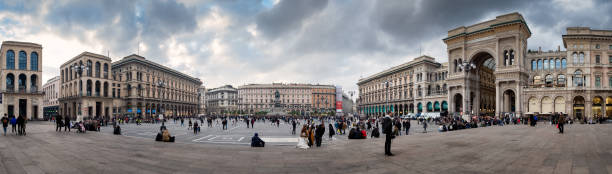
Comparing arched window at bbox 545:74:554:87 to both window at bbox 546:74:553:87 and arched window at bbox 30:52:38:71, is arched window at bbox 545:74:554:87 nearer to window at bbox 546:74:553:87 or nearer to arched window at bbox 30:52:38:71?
window at bbox 546:74:553:87

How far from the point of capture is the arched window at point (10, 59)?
44.8 metres

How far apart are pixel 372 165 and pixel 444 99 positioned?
65251mm

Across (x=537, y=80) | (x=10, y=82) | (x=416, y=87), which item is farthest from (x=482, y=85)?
(x=10, y=82)

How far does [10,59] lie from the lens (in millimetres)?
45156

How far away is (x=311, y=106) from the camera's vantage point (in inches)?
5281

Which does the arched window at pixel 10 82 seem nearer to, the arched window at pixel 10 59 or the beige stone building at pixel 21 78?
the beige stone building at pixel 21 78

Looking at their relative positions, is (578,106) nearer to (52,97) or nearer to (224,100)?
(224,100)

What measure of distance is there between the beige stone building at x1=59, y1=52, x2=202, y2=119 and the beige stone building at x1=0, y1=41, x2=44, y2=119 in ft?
18.9

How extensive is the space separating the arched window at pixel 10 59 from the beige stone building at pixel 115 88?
7.80 m

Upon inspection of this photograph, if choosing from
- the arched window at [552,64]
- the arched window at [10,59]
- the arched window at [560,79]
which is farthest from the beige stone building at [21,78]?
the arched window at [552,64]

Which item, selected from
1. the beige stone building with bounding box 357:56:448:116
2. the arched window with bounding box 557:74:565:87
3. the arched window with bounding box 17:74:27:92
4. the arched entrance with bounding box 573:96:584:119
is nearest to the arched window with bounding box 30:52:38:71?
the arched window with bounding box 17:74:27:92

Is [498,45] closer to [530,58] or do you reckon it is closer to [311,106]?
[530,58]

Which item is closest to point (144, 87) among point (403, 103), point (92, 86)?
point (92, 86)

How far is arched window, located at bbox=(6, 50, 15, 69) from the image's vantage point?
44781 millimetres
